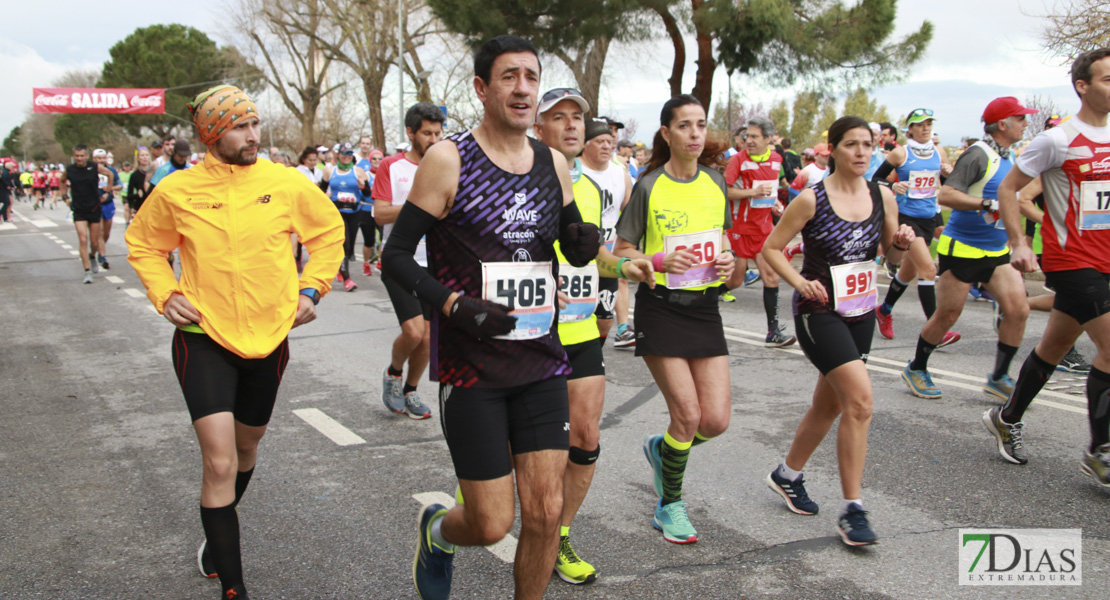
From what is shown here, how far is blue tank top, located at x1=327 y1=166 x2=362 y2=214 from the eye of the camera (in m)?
14.2

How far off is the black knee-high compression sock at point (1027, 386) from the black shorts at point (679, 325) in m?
1.88

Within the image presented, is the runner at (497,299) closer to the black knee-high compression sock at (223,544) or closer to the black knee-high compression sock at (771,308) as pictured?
the black knee-high compression sock at (223,544)

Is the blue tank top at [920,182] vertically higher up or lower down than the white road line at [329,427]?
higher up

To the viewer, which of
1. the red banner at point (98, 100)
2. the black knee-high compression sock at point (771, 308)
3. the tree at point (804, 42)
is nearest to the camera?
the black knee-high compression sock at point (771, 308)

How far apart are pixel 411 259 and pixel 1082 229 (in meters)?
3.47

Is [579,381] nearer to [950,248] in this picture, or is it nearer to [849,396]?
[849,396]

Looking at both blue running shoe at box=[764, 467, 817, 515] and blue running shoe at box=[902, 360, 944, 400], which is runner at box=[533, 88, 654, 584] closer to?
blue running shoe at box=[764, 467, 817, 515]

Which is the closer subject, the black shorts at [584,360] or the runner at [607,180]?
the black shorts at [584,360]

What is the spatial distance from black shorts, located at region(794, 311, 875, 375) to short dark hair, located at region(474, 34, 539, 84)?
1.92m

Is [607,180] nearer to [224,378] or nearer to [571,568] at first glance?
[571,568]

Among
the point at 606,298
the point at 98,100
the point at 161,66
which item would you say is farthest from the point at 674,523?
the point at 161,66

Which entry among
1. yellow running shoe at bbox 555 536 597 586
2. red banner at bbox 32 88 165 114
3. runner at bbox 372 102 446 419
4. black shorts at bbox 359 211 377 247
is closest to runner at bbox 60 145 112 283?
black shorts at bbox 359 211 377 247

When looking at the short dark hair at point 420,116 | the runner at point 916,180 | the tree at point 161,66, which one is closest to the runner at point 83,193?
the short dark hair at point 420,116

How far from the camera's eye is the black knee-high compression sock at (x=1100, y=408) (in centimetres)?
436
